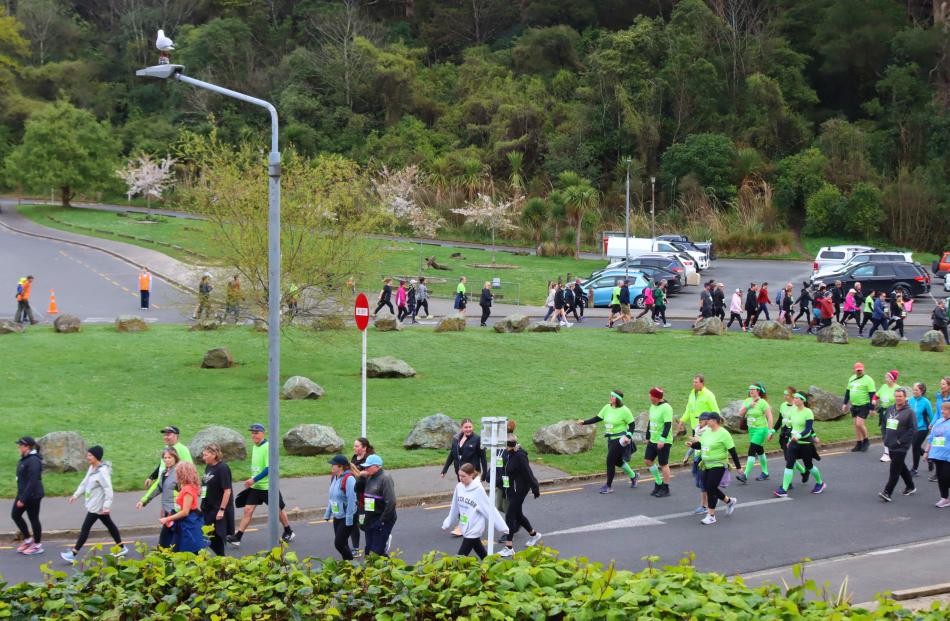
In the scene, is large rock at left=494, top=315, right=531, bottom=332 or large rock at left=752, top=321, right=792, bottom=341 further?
large rock at left=494, top=315, right=531, bottom=332

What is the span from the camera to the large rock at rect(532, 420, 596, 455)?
18719mm

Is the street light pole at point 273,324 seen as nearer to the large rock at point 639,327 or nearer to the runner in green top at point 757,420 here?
the runner in green top at point 757,420

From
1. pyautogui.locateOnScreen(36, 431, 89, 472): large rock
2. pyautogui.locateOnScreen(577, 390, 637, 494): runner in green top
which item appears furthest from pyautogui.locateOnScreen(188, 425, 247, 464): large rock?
pyautogui.locateOnScreen(577, 390, 637, 494): runner in green top

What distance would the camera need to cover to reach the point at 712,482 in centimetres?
1479

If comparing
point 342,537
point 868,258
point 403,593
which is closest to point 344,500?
point 342,537

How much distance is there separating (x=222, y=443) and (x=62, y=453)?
2.49m

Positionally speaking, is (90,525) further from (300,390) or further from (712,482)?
(300,390)

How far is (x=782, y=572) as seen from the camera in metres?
12.8

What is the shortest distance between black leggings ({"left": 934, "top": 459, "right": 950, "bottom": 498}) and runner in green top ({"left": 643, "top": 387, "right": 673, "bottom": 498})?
3.92 meters

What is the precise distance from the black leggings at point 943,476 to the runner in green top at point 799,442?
70.9 inches

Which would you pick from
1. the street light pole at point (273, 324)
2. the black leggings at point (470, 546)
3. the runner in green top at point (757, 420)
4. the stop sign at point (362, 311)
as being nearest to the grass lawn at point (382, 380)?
the stop sign at point (362, 311)

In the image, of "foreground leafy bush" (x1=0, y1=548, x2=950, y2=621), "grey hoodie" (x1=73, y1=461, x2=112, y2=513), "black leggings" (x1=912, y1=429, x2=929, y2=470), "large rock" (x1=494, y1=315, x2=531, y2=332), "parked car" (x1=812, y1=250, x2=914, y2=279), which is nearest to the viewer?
"foreground leafy bush" (x1=0, y1=548, x2=950, y2=621)

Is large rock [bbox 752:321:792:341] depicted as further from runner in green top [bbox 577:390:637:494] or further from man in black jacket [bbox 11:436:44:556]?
man in black jacket [bbox 11:436:44:556]

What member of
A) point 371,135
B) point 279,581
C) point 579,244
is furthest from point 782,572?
point 371,135
